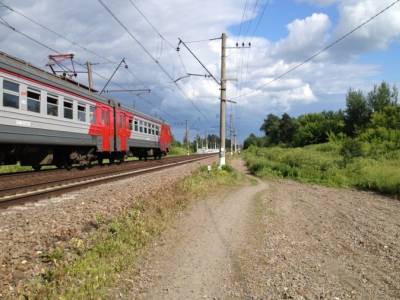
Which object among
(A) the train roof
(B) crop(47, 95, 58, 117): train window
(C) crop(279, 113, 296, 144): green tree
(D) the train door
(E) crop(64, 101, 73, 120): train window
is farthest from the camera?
(C) crop(279, 113, 296, 144): green tree

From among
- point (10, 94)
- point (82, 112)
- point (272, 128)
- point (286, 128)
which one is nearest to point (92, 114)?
point (82, 112)

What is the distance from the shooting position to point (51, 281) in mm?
4680

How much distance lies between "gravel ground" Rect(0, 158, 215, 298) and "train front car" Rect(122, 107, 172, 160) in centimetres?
1344

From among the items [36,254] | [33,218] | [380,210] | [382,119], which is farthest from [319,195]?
[382,119]

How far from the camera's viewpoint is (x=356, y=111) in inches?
3206

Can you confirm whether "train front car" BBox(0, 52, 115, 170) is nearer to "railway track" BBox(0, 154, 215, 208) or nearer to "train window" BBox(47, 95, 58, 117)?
"train window" BBox(47, 95, 58, 117)

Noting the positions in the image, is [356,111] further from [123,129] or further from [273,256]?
[273,256]

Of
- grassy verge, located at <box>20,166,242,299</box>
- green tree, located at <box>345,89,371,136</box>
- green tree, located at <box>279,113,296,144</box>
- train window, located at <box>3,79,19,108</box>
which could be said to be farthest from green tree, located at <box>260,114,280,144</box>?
grassy verge, located at <box>20,166,242,299</box>

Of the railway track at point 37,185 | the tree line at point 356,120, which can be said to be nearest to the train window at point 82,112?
the railway track at point 37,185

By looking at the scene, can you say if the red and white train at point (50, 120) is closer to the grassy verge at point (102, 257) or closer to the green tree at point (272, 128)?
the grassy verge at point (102, 257)

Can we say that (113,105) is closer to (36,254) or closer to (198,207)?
(198,207)

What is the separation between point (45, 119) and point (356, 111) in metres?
77.2

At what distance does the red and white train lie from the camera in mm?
11719

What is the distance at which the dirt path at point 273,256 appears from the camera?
4.89m
